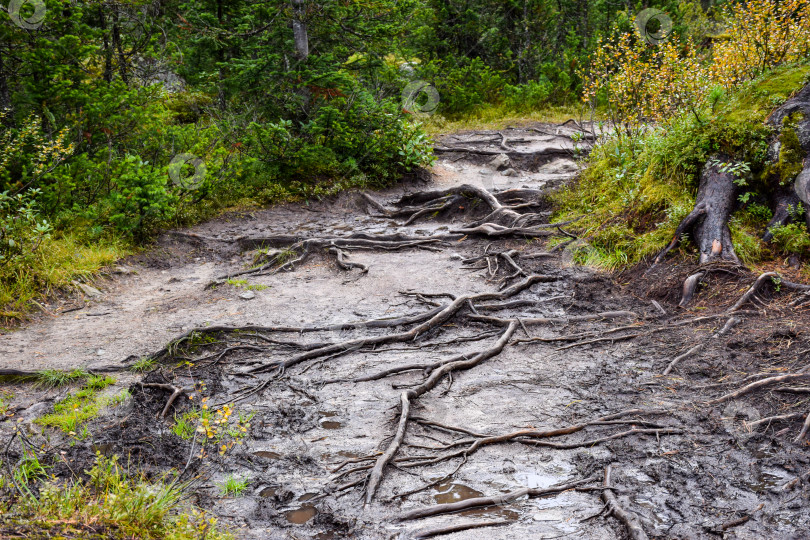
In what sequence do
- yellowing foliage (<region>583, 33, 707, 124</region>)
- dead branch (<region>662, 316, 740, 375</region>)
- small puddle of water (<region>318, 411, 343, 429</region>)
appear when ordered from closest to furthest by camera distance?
small puddle of water (<region>318, 411, 343, 429</region>)
dead branch (<region>662, 316, 740, 375</region>)
yellowing foliage (<region>583, 33, 707, 124</region>)

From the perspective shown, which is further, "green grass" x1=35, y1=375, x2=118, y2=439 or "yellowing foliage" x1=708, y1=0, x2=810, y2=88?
"yellowing foliage" x1=708, y1=0, x2=810, y2=88

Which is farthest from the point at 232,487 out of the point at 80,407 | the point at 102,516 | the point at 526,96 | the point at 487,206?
the point at 526,96

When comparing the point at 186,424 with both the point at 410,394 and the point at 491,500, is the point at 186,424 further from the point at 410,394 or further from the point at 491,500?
the point at 491,500

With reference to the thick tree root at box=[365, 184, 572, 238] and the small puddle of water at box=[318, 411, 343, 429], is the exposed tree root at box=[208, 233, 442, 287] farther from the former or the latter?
the small puddle of water at box=[318, 411, 343, 429]

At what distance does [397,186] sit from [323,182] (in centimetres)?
203

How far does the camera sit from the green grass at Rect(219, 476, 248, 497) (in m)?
3.75

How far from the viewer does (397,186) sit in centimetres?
1464

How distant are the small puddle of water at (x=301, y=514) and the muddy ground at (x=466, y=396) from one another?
1 centimetres

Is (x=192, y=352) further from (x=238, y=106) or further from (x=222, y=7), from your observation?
(x=222, y=7)

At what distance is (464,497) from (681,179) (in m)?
5.95

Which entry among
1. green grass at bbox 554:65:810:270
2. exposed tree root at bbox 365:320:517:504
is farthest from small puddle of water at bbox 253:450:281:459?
green grass at bbox 554:65:810:270

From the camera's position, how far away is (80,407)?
4.80 metres

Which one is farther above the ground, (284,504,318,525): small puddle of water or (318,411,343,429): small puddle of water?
(284,504,318,525): small puddle of water

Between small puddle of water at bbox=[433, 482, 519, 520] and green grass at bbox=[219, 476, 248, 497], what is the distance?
4.15 ft
